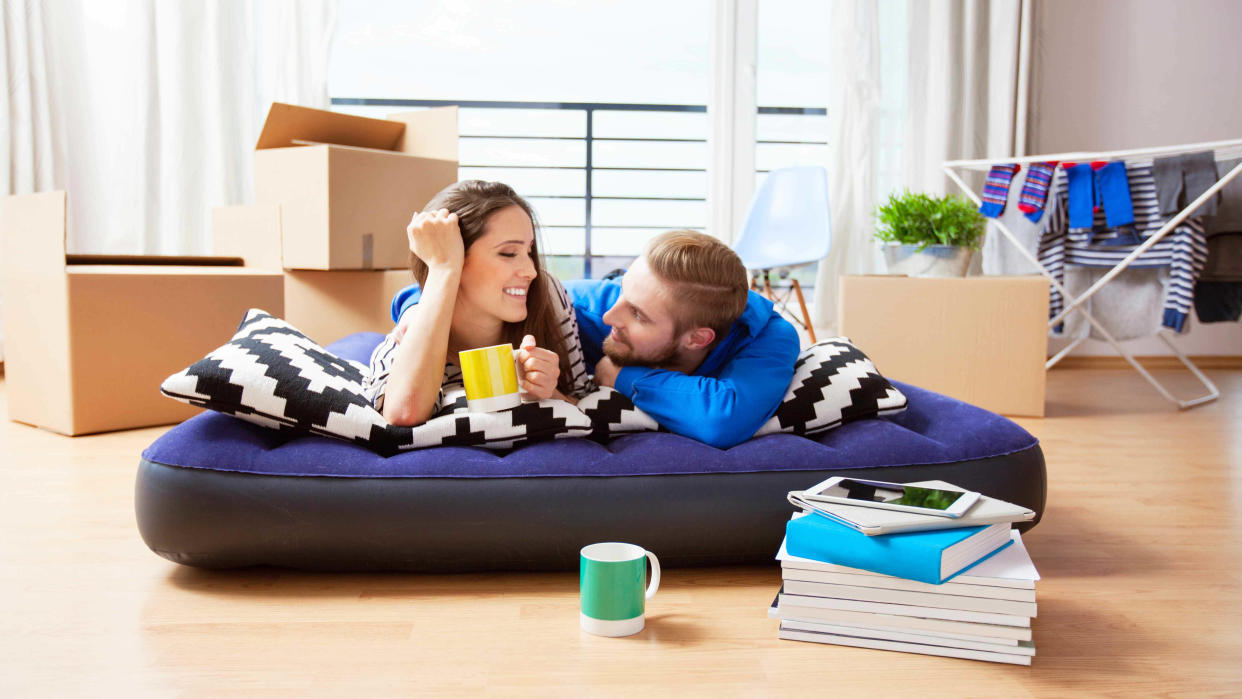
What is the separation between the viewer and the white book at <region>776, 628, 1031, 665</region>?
1.15 metres

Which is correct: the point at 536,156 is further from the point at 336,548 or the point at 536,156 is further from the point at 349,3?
the point at 336,548

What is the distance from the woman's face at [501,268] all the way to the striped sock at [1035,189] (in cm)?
228

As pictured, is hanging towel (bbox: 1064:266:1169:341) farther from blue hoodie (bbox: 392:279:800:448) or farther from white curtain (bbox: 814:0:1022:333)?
blue hoodie (bbox: 392:279:800:448)

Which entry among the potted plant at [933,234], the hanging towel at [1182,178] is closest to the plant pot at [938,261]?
the potted plant at [933,234]

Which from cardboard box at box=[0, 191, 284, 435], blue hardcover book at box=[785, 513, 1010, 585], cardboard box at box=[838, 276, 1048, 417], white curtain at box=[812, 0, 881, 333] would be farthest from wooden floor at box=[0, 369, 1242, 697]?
white curtain at box=[812, 0, 881, 333]

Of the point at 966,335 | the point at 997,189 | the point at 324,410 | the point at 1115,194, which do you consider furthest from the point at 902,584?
the point at 997,189

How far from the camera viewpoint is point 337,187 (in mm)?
2775

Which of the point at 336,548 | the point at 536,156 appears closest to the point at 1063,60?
the point at 536,156

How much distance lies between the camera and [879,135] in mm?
4078

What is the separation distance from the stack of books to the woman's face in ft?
1.86

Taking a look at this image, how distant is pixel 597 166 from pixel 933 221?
1777mm

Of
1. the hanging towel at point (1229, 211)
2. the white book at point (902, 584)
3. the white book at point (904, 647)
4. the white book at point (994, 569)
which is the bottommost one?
the white book at point (904, 647)

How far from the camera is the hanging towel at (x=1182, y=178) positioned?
9.61ft

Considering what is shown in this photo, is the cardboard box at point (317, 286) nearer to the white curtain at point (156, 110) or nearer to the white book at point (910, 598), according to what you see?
the white curtain at point (156, 110)
